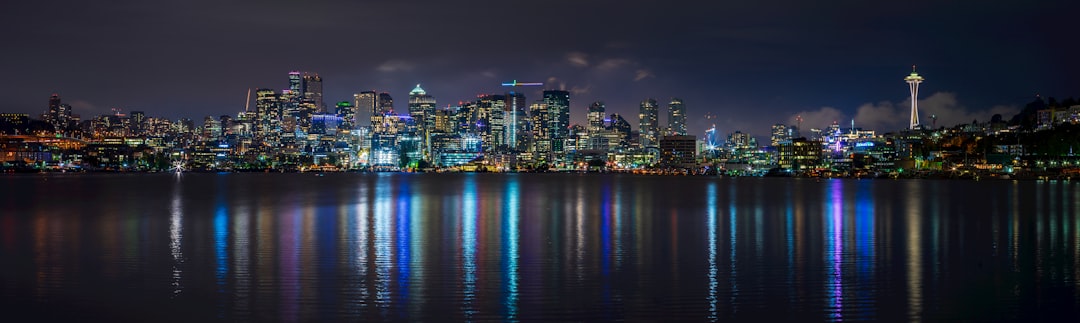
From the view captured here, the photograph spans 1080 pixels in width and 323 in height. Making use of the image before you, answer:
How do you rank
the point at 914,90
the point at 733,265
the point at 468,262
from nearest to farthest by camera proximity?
the point at 733,265 < the point at 468,262 < the point at 914,90

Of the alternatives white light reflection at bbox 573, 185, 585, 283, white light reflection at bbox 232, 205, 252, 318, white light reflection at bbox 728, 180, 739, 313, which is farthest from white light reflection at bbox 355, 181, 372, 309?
white light reflection at bbox 728, 180, 739, 313

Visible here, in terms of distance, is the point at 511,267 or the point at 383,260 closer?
the point at 511,267

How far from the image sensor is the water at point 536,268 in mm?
12578

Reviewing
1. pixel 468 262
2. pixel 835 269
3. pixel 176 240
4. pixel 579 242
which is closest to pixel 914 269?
pixel 835 269

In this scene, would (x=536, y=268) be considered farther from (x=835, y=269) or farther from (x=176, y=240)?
(x=176, y=240)

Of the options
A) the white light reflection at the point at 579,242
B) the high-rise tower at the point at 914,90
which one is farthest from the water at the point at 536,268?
the high-rise tower at the point at 914,90

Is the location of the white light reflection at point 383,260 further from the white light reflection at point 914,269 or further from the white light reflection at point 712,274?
the white light reflection at point 914,269

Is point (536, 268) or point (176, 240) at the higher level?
point (176, 240)

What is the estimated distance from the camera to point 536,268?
56.8ft

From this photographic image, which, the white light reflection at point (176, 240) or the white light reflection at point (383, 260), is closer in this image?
the white light reflection at point (383, 260)

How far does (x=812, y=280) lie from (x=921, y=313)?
10.5 feet

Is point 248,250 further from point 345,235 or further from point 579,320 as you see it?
point 579,320

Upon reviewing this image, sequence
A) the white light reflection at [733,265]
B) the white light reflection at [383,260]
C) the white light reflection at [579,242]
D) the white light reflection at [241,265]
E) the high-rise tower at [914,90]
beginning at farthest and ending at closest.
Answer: the high-rise tower at [914,90]
the white light reflection at [579,242]
the white light reflection at [383,260]
the white light reflection at [733,265]
the white light reflection at [241,265]

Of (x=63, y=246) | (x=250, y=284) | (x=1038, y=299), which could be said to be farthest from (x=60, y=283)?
(x=1038, y=299)
